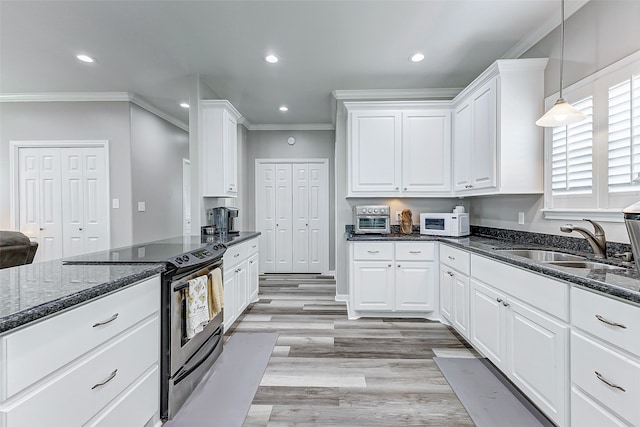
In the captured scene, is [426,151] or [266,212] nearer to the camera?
[426,151]

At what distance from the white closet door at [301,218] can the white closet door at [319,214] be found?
8 cm

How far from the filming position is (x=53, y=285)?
1261mm

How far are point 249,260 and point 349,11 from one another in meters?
2.79

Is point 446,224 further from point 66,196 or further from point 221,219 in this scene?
point 66,196

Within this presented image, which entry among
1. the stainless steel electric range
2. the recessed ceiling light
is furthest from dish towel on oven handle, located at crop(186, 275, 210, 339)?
the recessed ceiling light

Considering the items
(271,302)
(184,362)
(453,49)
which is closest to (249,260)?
(271,302)

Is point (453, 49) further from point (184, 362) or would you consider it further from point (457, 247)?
point (184, 362)

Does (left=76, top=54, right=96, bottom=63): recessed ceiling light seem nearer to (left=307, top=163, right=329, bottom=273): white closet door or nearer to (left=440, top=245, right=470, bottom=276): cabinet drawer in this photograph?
(left=307, top=163, right=329, bottom=273): white closet door

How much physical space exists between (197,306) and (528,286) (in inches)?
80.4

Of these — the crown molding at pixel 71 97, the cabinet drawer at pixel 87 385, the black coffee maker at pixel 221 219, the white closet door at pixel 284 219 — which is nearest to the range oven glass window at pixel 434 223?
the black coffee maker at pixel 221 219

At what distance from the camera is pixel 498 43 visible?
9.37 feet

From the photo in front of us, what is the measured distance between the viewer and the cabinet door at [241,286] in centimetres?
324

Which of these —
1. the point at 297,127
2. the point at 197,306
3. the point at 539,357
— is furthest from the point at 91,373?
the point at 297,127

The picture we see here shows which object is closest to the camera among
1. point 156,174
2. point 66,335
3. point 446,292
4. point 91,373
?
point 66,335
